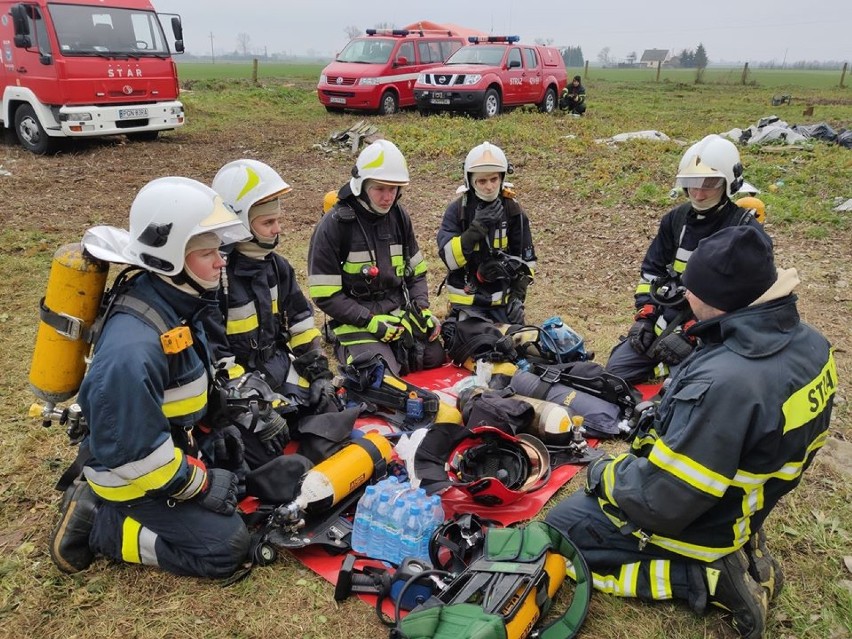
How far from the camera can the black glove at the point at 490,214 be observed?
507 cm

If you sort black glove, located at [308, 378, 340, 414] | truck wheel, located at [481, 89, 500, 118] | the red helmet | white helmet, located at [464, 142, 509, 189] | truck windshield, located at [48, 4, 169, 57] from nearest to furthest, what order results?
the red helmet < black glove, located at [308, 378, 340, 414] < white helmet, located at [464, 142, 509, 189] < truck windshield, located at [48, 4, 169, 57] < truck wheel, located at [481, 89, 500, 118]

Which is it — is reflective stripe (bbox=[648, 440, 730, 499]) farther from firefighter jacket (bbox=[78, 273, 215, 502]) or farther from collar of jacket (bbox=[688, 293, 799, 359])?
firefighter jacket (bbox=[78, 273, 215, 502])

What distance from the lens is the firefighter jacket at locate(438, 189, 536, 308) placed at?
5.27 m

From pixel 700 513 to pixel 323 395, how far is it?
8.11 ft

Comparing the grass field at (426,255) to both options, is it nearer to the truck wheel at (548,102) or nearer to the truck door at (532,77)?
the truck wheel at (548,102)

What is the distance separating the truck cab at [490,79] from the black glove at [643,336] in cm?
1252

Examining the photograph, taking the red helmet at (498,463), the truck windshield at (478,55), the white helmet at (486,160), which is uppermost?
the truck windshield at (478,55)

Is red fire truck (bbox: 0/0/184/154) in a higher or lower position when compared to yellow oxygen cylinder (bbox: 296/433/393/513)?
higher

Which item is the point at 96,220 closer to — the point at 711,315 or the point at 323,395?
the point at 323,395

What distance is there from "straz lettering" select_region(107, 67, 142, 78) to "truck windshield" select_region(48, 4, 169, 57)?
31cm

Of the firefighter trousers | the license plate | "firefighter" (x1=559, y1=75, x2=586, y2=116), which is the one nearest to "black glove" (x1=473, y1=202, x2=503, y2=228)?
the firefighter trousers

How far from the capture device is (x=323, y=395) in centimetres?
414

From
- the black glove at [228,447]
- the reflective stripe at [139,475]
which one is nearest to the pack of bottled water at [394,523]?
the black glove at [228,447]

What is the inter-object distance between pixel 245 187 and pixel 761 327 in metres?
2.78
